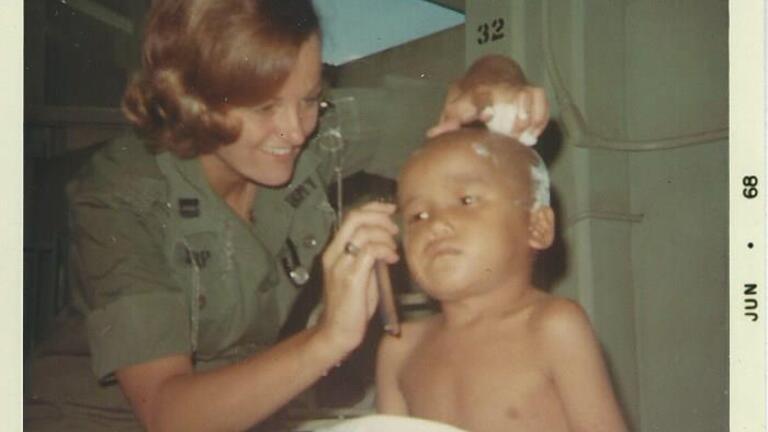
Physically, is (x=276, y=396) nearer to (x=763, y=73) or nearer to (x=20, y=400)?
(x=20, y=400)

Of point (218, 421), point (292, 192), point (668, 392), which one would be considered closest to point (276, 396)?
point (218, 421)

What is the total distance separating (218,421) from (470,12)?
15.2 inches

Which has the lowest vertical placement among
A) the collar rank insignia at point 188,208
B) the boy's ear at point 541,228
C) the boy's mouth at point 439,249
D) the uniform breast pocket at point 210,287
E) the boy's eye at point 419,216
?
the uniform breast pocket at point 210,287

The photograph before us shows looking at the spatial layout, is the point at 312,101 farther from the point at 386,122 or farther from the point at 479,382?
the point at 479,382

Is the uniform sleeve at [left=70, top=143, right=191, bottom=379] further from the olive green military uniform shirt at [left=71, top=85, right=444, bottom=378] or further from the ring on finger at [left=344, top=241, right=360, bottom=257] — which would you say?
the ring on finger at [left=344, top=241, right=360, bottom=257]

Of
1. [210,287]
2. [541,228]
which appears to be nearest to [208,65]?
[210,287]

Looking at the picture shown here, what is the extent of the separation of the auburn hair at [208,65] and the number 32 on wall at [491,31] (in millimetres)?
135

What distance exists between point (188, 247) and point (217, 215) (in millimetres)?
35

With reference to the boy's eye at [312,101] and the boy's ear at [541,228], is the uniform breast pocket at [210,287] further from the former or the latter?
the boy's ear at [541,228]

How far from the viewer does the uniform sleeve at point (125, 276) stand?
0.64 metres

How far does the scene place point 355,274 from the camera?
63cm

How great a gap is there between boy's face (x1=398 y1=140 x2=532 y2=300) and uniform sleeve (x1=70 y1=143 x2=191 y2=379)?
0.19 metres

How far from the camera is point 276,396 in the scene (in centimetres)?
63

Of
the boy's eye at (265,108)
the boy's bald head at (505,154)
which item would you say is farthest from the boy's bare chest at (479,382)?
the boy's eye at (265,108)
